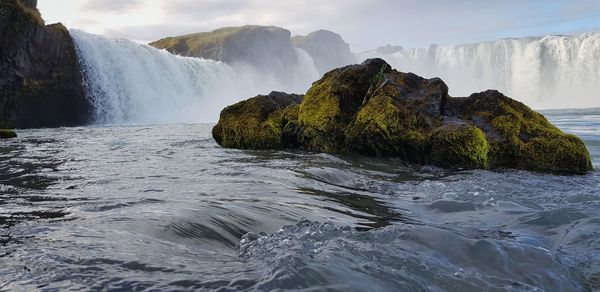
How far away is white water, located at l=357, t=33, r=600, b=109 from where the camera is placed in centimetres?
6100

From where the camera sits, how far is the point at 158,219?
13.4 ft

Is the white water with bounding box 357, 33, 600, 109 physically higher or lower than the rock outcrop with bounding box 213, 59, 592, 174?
higher

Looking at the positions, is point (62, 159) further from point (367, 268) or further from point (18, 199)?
point (367, 268)

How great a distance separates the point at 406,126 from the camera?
9578mm

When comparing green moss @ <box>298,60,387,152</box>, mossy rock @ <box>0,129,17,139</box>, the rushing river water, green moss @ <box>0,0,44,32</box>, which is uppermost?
green moss @ <box>0,0,44,32</box>

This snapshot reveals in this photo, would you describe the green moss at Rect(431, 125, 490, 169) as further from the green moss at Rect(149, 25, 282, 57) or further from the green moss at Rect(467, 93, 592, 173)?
the green moss at Rect(149, 25, 282, 57)

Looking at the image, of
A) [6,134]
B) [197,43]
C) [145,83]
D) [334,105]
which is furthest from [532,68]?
[6,134]

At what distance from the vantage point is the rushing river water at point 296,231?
284 centimetres

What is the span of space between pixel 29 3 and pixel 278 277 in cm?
2997

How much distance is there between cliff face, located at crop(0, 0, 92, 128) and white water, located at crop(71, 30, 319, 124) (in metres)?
1.17

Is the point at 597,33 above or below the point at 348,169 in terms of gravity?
above

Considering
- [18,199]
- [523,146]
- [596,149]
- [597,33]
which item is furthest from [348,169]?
[597,33]

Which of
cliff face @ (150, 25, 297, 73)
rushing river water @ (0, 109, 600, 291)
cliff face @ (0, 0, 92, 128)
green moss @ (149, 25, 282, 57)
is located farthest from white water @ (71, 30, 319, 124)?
green moss @ (149, 25, 282, 57)

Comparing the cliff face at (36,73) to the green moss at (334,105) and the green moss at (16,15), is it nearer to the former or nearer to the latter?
the green moss at (16,15)
